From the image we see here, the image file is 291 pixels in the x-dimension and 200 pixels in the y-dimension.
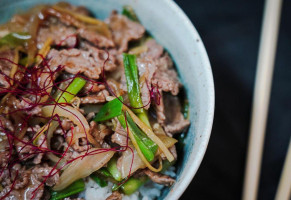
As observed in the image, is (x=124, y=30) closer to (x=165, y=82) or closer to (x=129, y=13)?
(x=129, y=13)

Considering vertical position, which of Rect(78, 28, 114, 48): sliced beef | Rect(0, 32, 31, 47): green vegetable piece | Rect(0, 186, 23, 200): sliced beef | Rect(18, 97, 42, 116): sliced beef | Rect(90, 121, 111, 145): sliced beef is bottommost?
Rect(0, 186, 23, 200): sliced beef

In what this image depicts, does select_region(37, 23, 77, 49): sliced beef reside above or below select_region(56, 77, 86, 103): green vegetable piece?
above

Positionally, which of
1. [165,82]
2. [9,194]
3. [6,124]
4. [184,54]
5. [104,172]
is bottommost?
[9,194]

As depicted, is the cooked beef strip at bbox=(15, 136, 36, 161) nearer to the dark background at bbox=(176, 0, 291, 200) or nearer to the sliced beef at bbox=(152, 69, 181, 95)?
the sliced beef at bbox=(152, 69, 181, 95)

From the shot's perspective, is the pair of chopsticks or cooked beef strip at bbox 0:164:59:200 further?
the pair of chopsticks

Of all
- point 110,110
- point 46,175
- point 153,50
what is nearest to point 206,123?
point 110,110

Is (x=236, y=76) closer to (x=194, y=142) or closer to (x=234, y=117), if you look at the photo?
(x=234, y=117)

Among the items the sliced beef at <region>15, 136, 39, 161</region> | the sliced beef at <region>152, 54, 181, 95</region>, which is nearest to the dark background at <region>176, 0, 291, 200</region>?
the sliced beef at <region>152, 54, 181, 95</region>
